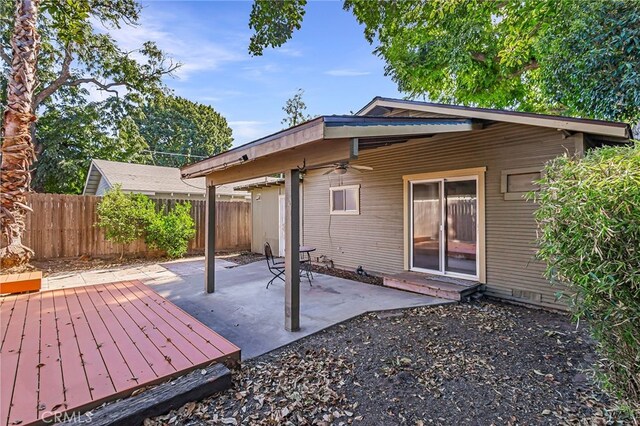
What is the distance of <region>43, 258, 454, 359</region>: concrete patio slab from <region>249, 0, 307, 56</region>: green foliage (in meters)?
4.11

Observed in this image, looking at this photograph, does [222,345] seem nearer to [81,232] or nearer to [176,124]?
[81,232]

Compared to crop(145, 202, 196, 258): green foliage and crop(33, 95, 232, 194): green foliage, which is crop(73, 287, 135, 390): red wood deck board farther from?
crop(33, 95, 232, 194): green foliage

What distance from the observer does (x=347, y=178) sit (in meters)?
7.73

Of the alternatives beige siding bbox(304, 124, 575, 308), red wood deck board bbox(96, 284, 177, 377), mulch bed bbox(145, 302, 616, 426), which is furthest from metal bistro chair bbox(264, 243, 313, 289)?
mulch bed bbox(145, 302, 616, 426)

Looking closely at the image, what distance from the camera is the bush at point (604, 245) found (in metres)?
1.78

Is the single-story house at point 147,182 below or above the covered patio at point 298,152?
above

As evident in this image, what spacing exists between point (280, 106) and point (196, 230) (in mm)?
18262

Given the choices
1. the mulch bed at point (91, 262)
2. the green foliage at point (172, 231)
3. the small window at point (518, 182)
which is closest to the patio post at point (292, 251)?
the small window at point (518, 182)

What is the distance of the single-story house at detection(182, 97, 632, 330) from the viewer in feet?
12.2

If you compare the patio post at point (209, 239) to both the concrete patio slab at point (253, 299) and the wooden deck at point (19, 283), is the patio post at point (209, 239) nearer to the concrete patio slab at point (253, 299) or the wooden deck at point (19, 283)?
the concrete patio slab at point (253, 299)

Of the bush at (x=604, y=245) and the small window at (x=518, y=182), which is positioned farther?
the small window at (x=518, y=182)

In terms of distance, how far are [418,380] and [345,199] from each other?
543 cm

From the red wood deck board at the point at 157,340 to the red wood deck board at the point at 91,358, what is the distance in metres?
0.41

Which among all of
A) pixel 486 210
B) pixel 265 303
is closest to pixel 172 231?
pixel 265 303
